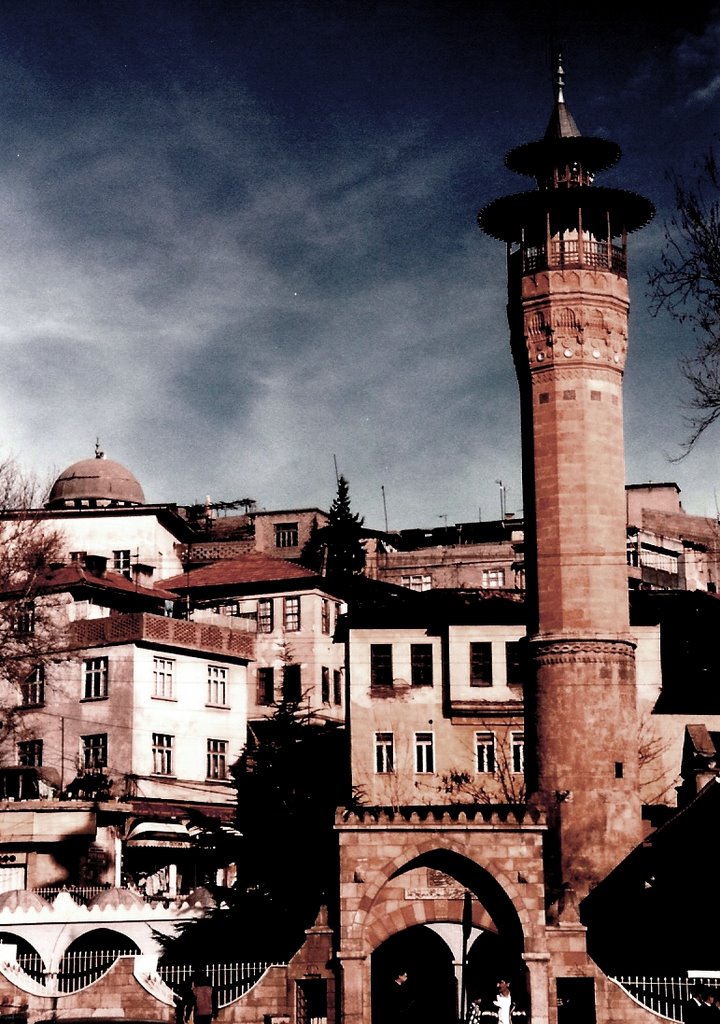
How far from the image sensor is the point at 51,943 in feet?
126

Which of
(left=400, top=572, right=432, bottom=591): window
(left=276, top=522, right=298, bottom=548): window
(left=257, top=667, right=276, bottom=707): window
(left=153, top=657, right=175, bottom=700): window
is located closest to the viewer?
(left=153, top=657, right=175, bottom=700): window

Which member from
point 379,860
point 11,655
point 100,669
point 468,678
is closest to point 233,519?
point 100,669

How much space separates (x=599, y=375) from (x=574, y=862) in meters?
13.2

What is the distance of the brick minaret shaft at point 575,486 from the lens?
39.6m

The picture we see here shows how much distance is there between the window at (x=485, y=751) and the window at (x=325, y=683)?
12274 millimetres

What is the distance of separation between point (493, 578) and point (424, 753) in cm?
2166

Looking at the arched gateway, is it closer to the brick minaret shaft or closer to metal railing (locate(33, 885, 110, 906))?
the brick minaret shaft

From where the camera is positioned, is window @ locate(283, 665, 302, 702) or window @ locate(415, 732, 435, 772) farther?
window @ locate(283, 665, 302, 702)

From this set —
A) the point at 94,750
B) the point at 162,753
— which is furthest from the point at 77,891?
the point at 162,753

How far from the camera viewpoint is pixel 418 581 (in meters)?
69.3

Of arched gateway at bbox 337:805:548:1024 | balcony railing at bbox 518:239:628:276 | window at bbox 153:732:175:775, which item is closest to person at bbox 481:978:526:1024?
A: arched gateway at bbox 337:805:548:1024

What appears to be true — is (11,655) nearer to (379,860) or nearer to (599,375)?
(379,860)

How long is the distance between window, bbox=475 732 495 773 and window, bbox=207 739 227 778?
10471 mm

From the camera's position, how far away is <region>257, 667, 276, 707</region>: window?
189 ft
